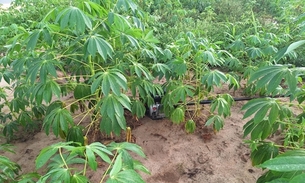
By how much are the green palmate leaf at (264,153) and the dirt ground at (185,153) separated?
519mm

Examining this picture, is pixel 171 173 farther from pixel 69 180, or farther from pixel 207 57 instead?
pixel 69 180

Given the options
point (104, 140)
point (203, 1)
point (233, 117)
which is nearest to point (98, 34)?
point (104, 140)

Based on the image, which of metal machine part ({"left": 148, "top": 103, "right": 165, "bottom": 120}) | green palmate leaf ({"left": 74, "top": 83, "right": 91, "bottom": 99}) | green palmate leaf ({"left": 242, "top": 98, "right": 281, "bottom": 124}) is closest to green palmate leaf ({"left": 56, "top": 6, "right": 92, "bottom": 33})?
green palmate leaf ({"left": 74, "top": 83, "right": 91, "bottom": 99})

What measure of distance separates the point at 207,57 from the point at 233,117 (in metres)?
0.92

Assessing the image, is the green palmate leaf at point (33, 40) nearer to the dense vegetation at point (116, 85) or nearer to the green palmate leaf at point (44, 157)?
the dense vegetation at point (116, 85)

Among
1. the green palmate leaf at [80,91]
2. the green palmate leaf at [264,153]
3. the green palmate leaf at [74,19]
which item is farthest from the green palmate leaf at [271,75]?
the green palmate leaf at [80,91]

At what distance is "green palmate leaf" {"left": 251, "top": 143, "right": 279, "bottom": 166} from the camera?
1.32 metres

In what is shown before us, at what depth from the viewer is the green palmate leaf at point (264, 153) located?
132 cm

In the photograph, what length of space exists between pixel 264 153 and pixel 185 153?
827 millimetres

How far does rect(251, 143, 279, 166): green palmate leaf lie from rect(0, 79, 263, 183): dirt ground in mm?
519

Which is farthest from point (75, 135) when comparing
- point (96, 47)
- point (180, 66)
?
point (180, 66)

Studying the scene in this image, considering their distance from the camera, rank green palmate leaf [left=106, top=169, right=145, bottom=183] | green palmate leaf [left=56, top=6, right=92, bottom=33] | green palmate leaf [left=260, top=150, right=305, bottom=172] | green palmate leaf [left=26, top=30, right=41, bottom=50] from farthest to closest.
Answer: green palmate leaf [left=26, top=30, right=41, bottom=50] → green palmate leaf [left=56, top=6, right=92, bottom=33] → green palmate leaf [left=106, top=169, right=145, bottom=183] → green palmate leaf [left=260, top=150, right=305, bottom=172]

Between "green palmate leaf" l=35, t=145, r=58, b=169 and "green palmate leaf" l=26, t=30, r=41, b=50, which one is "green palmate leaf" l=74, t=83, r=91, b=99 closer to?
"green palmate leaf" l=26, t=30, r=41, b=50

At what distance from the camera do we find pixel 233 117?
2.49m
